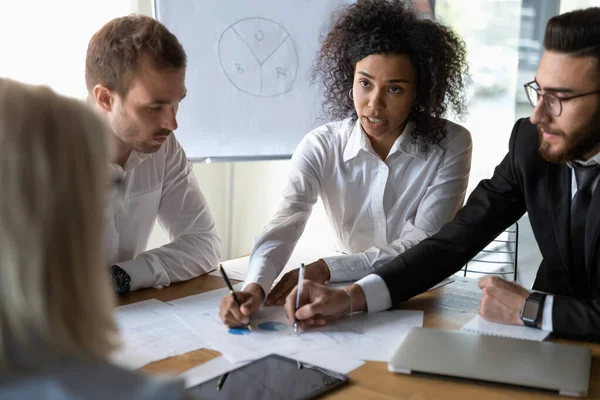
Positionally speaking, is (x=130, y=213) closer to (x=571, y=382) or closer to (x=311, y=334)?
(x=311, y=334)

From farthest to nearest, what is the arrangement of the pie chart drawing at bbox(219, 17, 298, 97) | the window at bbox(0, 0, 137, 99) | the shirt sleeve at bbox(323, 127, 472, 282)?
1. the pie chart drawing at bbox(219, 17, 298, 97)
2. the window at bbox(0, 0, 137, 99)
3. the shirt sleeve at bbox(323, 127, 472, 282)

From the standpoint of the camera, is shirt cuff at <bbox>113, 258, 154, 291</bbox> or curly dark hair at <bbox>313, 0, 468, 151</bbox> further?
curly dark hair at <bbox>313, 0, 468, 151</bbox>

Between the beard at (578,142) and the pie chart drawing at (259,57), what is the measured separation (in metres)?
1.34

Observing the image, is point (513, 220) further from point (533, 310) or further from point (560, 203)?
point (533, 310)

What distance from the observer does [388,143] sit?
2.34m

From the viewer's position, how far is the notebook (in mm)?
1442

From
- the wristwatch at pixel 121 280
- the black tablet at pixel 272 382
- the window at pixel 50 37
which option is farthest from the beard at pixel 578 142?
the window at pixel 50 37

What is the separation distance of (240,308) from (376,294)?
0.35m

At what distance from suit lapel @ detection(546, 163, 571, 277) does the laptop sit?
0.49m

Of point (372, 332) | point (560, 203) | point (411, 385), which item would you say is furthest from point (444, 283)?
point (411, 385)

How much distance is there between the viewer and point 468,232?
1876 mm

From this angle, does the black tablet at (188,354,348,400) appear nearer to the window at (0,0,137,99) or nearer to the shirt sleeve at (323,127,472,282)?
the shirt sleeve at (323,127,472,282)

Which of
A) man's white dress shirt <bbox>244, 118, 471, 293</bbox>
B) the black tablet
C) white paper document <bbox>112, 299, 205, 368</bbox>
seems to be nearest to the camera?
the black tablet

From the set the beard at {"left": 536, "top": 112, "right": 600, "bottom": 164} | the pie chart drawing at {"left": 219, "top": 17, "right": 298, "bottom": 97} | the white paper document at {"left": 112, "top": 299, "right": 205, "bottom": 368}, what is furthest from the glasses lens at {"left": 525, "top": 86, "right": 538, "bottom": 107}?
the pie chart drawing at {"left": 219, "top": 17, "right": 298, "bottom": 97}
